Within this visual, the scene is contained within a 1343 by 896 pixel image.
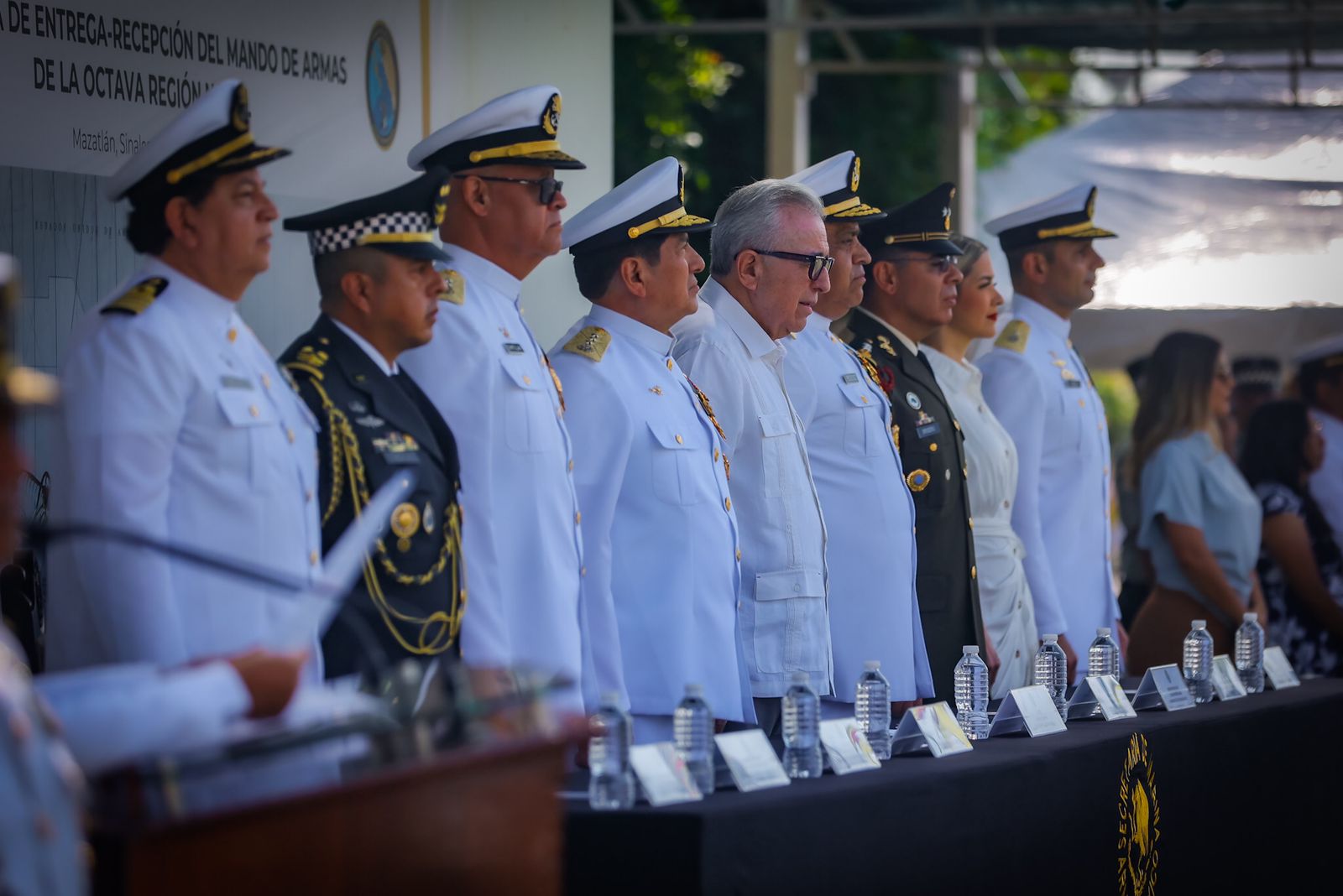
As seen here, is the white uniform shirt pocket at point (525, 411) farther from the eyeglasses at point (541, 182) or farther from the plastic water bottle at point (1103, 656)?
the plastic water bottle at point (1103, 656)

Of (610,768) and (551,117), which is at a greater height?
(551,117)

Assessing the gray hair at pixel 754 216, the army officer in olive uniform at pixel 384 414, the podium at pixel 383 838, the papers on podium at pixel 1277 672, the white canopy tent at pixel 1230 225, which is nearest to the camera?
the podium at pixel 383 838

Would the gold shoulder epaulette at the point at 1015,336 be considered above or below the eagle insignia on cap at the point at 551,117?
below

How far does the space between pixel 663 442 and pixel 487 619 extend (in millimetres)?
695

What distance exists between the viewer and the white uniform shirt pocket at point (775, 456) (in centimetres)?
472

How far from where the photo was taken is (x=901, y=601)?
509cm

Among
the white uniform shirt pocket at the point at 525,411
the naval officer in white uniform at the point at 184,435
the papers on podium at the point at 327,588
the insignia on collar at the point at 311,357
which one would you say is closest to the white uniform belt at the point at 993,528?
the white uniform shirt pocket at the point at 525,411

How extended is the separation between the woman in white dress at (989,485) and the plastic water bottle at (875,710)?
4.92 ft

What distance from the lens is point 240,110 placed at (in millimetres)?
3395

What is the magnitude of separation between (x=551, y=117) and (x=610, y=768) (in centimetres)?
160

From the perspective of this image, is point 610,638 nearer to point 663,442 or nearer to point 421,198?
point 663,442

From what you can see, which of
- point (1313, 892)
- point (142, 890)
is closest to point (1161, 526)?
point (1313, 892)

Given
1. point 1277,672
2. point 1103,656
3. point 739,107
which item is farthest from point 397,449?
point 739,107

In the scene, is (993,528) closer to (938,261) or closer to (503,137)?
(938,261)
